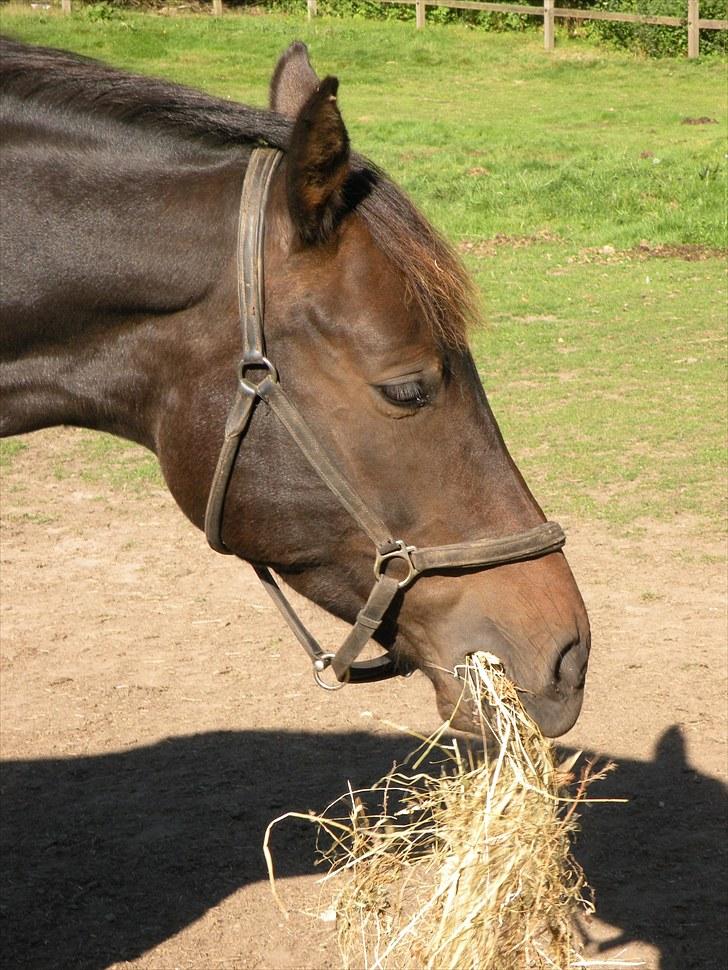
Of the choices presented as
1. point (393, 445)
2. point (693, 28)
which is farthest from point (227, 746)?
point (693, 28)

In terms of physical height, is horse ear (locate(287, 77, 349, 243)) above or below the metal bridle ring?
above

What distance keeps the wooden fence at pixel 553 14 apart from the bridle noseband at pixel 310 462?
26991 mm

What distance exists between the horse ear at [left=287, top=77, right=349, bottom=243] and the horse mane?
8 centimetres

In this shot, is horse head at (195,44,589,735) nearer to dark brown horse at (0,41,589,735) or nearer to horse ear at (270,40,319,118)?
dark brown horse at (0,41,589,735)

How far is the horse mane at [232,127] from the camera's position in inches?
90.4

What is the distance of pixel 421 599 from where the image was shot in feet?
7.91

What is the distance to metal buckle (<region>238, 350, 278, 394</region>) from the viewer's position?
90.1 inches

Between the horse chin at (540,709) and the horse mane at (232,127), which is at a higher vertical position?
the horse mane at (232,127)

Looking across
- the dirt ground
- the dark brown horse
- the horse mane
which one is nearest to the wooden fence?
the dirt ground

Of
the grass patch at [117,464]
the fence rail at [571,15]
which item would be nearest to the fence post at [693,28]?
the fence rail at [571,15]

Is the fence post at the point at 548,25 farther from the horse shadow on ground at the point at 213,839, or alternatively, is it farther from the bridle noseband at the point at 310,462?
the bridle noseband at the point at 310,462

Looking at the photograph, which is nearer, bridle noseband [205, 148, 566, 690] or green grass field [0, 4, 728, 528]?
bridle noseband [205, 148, 566, 690]

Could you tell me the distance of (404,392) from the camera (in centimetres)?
229

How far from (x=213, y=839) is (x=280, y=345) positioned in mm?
2277
